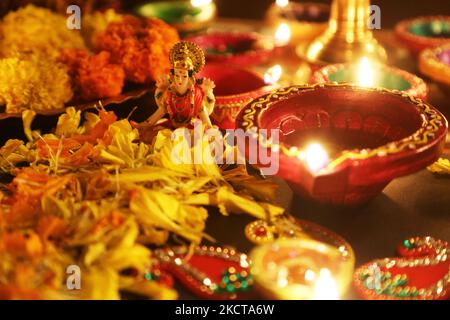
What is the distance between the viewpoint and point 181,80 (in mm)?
1128

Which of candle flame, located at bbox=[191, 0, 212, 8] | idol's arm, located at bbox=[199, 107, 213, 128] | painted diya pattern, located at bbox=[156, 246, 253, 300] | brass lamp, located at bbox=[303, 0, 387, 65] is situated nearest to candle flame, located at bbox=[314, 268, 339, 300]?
painted diya pattern, located at bbox=[156, 246, 253, 300]

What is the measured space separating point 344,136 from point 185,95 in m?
0.28

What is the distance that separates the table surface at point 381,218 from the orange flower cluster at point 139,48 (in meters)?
0.37

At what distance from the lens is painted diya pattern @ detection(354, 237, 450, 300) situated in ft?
2.91

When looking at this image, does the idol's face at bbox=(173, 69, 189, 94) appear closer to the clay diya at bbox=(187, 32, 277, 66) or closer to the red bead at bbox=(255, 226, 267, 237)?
the red bead at bbox=(255, 226, 267, 237)

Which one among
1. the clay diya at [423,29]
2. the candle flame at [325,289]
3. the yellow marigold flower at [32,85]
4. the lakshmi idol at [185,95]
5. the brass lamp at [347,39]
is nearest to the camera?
the candle flame at [325,289]

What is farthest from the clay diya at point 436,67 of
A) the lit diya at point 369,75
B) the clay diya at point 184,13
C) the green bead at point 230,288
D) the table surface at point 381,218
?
the green bead at point 230,288

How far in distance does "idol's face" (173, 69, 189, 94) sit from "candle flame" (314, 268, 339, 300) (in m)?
0.44

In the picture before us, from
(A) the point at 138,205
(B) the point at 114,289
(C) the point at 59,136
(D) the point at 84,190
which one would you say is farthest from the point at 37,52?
(B) the point at 114,289

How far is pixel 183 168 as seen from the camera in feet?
3.52

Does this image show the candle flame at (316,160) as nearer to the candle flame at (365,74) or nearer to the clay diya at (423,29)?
the candle flame at (365,74)

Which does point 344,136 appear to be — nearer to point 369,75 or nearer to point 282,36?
point 369,75

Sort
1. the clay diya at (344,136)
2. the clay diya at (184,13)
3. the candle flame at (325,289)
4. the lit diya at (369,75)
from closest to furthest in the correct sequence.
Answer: the candle flame at (325,289) → the clay diya at (344,136) → the lit diya at (369,75) → the clay diya at (184,13)

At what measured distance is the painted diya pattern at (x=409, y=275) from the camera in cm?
89
